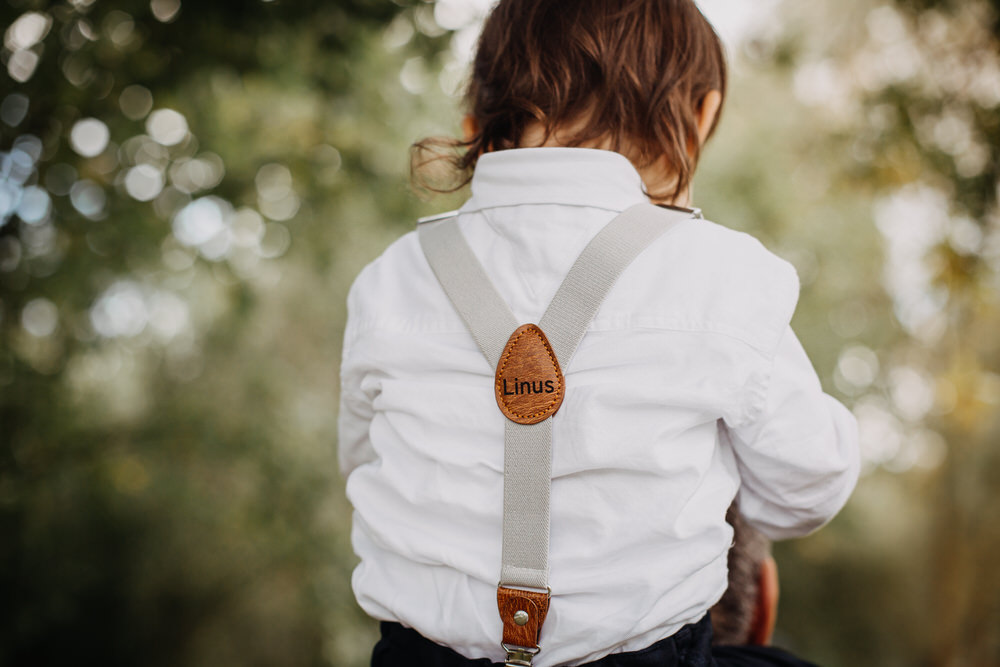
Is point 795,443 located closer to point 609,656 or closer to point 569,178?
point 609,656

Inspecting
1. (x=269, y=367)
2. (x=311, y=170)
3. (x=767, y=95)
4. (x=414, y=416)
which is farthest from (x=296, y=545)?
(x=767, y=95)

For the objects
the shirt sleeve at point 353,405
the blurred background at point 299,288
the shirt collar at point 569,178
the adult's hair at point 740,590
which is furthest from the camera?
the blurred background at point 299,288

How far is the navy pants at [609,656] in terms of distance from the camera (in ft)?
3.17

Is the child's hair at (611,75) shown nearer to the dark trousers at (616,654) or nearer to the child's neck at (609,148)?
the child's neck at (609,148)

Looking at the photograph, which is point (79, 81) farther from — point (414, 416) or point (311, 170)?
point (414, 416)

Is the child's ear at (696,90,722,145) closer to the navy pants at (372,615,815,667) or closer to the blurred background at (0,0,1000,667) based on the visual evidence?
the navy pants at (372,615,815,667)

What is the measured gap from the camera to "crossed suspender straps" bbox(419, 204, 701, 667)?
3.03 ft

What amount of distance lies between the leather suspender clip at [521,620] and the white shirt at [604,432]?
0.03m

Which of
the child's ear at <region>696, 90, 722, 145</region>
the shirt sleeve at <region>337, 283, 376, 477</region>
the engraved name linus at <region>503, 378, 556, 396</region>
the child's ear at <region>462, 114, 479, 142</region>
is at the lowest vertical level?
the shirt sleeve at <region>337, 283, 376, 477</region>

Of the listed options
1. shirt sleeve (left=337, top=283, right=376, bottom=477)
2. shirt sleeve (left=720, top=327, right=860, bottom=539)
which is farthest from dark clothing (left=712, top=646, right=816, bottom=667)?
shirt sleeve (left=337, top=283, right=376, bottom=477)

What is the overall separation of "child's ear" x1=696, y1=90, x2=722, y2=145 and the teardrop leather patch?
49cm

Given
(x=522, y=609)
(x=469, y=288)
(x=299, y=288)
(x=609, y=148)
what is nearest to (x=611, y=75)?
(x=609, y=148)

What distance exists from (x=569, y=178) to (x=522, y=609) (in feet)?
1.90

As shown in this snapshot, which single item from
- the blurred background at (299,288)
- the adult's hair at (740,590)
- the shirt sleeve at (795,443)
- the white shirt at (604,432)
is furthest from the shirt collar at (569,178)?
the blurred background at (299,288)
